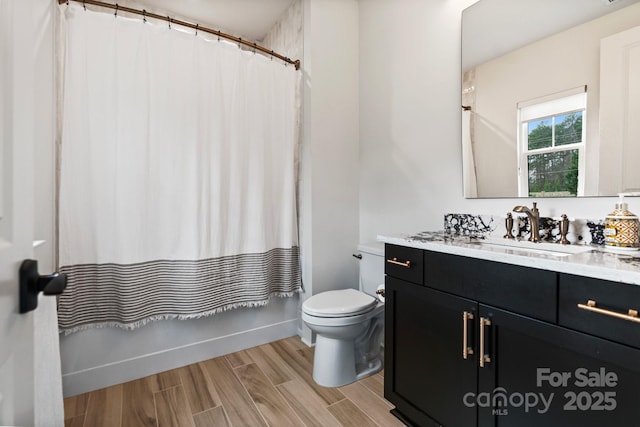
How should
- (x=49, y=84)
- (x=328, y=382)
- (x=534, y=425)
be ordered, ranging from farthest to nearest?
(x=328, y=382), (x=49, y=84), (x=534, y=425)

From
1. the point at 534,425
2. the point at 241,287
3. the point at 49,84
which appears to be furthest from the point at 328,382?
the point at 49,84

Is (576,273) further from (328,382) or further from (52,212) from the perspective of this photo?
(52,212)

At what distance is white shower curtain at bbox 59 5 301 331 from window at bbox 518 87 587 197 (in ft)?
4.80

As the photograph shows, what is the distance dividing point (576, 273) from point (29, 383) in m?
1.33

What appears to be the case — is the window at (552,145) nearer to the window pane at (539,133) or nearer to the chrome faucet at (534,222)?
the window pane at (539,133)

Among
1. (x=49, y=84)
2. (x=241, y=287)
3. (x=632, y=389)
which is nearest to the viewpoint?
(x=632, y=389)

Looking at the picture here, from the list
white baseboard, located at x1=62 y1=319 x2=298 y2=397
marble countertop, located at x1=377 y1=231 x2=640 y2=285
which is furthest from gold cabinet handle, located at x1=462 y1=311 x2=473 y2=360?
white baseboard, located at x1=62 y1=319 x2=298 y2=397

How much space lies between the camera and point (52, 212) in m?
1.53

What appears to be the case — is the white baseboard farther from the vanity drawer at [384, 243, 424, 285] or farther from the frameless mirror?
the frameless mirror

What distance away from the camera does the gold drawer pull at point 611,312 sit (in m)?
0.73

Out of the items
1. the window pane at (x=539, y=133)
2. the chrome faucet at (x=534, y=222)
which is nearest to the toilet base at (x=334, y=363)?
the chrome faucet at (x=534, y=222)

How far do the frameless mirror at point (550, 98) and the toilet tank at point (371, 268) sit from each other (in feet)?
2.14

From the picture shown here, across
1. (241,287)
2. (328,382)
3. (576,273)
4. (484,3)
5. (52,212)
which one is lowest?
(328,382)

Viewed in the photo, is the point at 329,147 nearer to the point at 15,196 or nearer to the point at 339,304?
the point at 339,304
